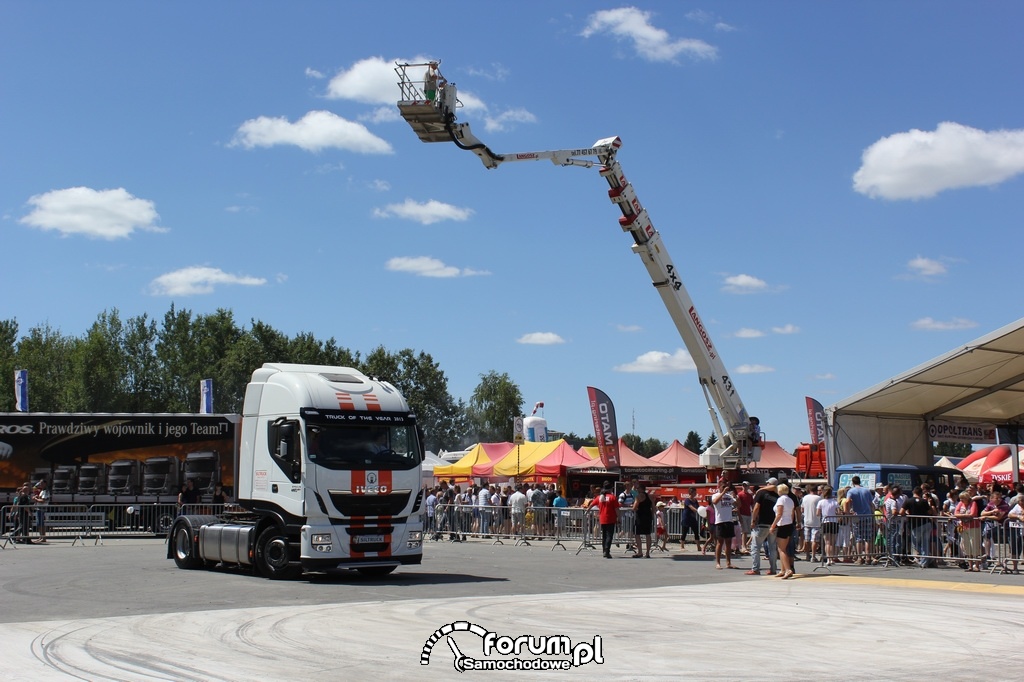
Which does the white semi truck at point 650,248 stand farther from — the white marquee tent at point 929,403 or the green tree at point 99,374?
the green tree at point 99,374

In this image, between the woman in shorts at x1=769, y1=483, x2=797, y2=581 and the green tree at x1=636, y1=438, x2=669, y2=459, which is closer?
the woman in shorts at x1=769, y1=483, x2=797, y2=581

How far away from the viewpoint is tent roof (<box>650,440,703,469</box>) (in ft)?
125

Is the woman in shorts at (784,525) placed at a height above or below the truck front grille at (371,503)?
below

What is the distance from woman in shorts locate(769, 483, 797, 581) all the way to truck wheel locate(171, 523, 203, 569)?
33.6 feet

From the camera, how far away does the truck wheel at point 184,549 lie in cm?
1834

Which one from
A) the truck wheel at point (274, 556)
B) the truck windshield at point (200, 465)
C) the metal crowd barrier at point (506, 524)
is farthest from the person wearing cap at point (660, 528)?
the truck windshield at point (200, 465)

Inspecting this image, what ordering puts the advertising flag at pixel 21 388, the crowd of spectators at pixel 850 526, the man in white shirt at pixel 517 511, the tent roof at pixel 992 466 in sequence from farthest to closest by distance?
the advertising flag at pixel 21 388 → the tent roof at pixel 992 466 → the man in white shirt at pixel 517 511 → the crowd of spectators at pixel 850 526

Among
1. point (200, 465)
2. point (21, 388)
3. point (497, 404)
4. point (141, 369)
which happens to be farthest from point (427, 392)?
point (200, 465)

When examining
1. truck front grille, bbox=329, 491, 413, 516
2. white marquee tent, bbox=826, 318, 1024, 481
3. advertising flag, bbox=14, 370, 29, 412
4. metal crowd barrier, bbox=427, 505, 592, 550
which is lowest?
metal crowd barrier, bbox=427, 505, 592, 550

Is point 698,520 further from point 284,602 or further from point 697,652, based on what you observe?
point 697,652

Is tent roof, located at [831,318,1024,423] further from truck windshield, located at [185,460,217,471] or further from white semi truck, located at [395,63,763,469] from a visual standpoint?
truck windshield, located at [185,460,217,471]

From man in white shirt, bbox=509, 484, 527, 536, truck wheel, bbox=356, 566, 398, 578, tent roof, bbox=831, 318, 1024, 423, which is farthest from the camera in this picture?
man in white shirt, bbox=509, 484, 527, 536

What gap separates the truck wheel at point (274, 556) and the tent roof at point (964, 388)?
624 inches
